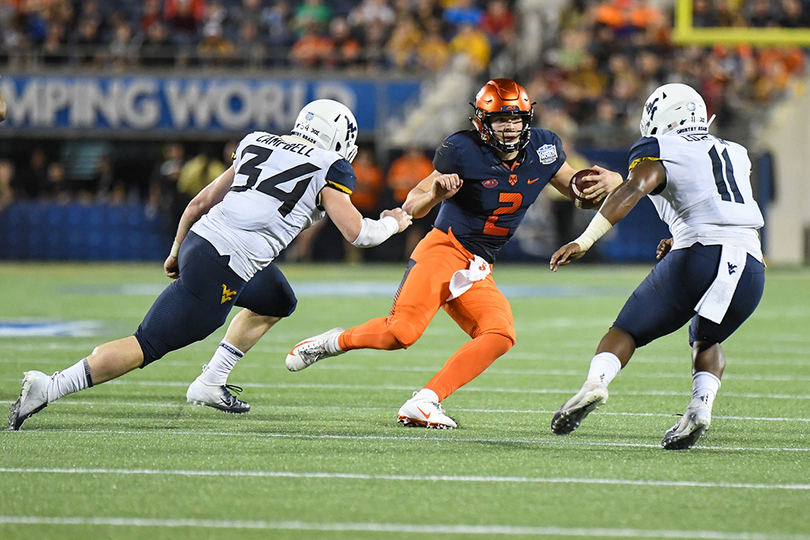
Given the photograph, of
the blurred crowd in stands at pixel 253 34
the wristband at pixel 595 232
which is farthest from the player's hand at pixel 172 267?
the blurred crowd in stands at pixel 253 34

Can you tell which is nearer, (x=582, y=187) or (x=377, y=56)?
(x=582, y=187)

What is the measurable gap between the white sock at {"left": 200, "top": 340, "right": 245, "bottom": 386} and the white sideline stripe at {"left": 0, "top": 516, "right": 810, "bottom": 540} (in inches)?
83.0

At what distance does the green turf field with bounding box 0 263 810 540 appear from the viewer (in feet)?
10.9

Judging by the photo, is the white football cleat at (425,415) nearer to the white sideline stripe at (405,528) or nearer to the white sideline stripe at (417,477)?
the white sideline stripe at (417,477)

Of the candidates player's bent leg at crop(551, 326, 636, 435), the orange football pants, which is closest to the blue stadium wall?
the orange football pants

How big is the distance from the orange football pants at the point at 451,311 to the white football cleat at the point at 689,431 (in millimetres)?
909

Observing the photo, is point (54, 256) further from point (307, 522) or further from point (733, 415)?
point (307, 522)

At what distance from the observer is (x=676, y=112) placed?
4.80 m

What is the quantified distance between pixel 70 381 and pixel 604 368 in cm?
227

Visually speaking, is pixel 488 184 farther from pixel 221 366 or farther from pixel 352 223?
pixel 221 366

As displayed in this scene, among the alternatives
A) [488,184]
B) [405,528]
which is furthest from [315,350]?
[405,528]

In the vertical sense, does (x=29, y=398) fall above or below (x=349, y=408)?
above

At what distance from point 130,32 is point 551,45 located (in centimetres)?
686

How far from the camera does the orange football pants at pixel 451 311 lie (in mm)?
5059
